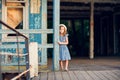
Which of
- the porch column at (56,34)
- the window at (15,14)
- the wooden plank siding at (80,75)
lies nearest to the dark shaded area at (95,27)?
the window at (15,14)

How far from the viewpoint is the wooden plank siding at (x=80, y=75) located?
860 centimetres

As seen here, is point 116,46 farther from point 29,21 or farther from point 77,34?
point 29,21

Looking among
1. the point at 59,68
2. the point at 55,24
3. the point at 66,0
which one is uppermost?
the point at 66,0

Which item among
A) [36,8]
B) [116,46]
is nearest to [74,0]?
[36,8]

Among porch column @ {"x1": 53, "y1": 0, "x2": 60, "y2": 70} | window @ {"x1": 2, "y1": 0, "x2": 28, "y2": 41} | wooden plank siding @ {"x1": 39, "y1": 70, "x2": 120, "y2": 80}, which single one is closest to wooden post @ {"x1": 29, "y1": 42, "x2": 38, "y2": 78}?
wooden plank siding @ {"x1": 39, "y1": 70, "x2": 120, "y2": 80}

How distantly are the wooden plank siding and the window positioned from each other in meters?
2.19

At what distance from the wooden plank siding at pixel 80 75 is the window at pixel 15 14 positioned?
219 centimetres

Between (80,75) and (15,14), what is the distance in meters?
3.47

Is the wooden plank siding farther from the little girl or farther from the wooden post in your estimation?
the little girl

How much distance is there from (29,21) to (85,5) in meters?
6.16

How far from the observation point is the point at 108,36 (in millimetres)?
21016

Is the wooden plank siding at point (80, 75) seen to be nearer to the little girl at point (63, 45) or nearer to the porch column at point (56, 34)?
the porch column at point (56, 34)

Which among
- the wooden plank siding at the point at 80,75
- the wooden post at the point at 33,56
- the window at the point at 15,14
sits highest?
the window at the point at 15,14

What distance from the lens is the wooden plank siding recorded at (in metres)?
8.60
